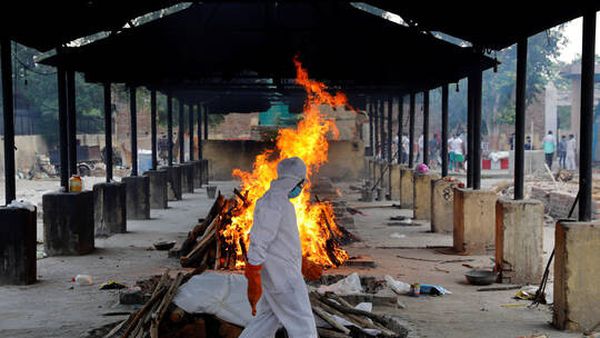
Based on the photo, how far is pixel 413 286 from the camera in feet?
35.2

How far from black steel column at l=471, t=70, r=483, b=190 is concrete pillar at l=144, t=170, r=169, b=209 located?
11173 mm

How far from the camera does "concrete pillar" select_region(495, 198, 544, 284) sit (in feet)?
37.9

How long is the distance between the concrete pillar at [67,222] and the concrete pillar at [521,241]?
7.47m

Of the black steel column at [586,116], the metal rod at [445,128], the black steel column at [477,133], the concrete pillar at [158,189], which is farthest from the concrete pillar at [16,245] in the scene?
the concrete pillar at [158,189]

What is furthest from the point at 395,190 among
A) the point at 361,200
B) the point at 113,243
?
the point at 113,243

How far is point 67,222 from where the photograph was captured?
559 inches

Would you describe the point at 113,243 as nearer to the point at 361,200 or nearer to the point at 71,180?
the point at 71,180

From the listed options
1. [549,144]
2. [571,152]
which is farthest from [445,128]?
[571,152]

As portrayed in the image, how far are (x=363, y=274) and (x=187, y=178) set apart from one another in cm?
1845

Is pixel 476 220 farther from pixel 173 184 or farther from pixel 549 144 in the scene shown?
pixel 549 144

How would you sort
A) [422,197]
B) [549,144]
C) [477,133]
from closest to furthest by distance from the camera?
[477,133] < [422,197] < [549,144]

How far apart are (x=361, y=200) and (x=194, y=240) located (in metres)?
13.3

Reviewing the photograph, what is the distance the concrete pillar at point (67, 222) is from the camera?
46.3 ft

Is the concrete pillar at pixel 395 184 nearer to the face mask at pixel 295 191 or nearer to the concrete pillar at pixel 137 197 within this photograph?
the concrete pillar at pixel 137 197
